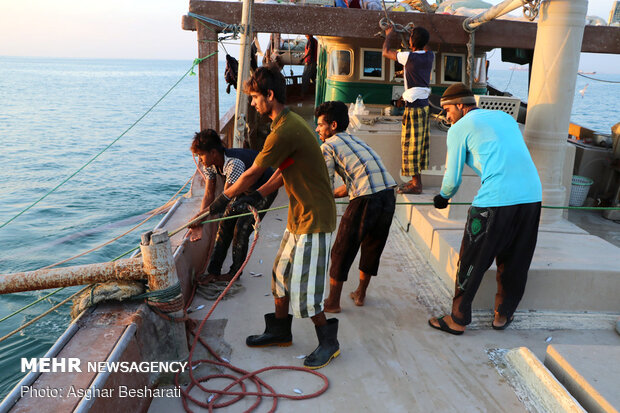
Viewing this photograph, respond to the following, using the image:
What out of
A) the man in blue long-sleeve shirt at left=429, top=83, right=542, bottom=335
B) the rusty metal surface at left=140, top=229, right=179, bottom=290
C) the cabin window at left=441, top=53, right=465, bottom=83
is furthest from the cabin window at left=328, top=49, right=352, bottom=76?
the rusty metal surface at left=140, top=229, right=179, bottom=290

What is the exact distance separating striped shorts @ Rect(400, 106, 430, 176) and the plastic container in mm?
2650

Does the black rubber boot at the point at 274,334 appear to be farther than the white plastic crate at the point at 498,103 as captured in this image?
No

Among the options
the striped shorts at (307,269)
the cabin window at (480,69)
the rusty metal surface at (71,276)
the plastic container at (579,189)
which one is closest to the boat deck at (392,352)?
the striped shorts at (307,269)

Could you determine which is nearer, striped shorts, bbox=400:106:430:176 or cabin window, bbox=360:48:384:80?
striped shorts, bbox=400:106:430:176

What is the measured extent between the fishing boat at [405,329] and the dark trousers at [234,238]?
216 millimetres

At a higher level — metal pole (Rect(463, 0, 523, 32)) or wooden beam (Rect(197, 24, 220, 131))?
metal pole (Rect(463, 0, 523, 32))

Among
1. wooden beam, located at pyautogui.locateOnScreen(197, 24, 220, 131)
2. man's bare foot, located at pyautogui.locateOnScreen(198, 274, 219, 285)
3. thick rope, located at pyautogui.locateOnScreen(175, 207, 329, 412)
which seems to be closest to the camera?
thick rope, located at pyautogui.locateOnScreen(175, 207, 329, 412)

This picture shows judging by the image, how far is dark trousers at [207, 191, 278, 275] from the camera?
15.7 ft

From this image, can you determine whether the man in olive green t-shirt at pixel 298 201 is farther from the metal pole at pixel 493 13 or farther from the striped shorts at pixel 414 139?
the striped shorts at pixel 414 139

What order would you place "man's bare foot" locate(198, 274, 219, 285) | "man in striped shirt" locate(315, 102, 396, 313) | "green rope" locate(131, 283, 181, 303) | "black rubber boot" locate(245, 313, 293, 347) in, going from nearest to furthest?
"green rope" locate(131, 283, 181, 303) → "black rubber boot" locate(245, 313, 293, 347) → "man in striped shirt" locate(315, 102, 396, 313) → "man's bare foot" locate(198, 274, 219, 285)

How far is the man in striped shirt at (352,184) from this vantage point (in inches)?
158

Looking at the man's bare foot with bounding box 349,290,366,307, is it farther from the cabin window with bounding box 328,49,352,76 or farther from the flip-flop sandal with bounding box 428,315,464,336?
the cabin window with bounding box 328,49,352,76

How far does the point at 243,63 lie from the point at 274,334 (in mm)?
4459

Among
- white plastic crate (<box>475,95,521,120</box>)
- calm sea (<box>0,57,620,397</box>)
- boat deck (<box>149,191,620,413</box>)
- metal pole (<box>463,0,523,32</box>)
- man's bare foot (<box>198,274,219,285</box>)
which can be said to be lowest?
calm sea (<box>0,57,620,397</box>)
